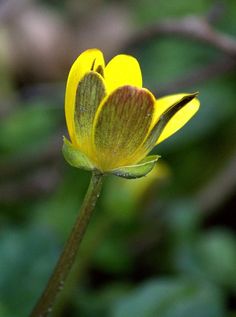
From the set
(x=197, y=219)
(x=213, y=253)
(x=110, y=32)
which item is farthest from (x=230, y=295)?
(x=110, y=32)

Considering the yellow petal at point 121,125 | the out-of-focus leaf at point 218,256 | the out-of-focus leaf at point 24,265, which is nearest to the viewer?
the yellow petal at point 121,125

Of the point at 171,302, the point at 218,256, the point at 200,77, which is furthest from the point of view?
the point at 200,77

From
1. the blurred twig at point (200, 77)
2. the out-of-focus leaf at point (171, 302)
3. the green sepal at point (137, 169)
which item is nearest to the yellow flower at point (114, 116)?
the green sepal at point (137, 169)

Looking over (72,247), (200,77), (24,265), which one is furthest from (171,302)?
(200,77)

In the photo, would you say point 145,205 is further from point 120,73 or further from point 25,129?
point 120,73

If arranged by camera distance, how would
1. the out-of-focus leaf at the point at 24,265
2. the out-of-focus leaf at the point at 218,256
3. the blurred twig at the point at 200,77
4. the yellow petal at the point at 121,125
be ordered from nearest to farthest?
the yellow petal at the point at 121,125
the out-of-focus leaf at the point at 24,265
the out-of-focus leaf at the point at 218,256
the blurred twig at the point at 200,77

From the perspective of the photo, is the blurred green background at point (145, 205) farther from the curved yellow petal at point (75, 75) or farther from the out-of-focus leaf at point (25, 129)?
the curved yellow petal at point (75, 75)

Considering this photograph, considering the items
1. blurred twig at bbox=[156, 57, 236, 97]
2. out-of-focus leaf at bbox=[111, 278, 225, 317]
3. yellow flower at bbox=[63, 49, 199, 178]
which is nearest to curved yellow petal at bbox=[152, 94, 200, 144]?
yellow flower at bbox=[63, 49, 199, 178]

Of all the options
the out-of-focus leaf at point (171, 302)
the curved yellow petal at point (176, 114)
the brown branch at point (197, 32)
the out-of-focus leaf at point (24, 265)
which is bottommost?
the out-of-focus leaf at point (171, 302)
